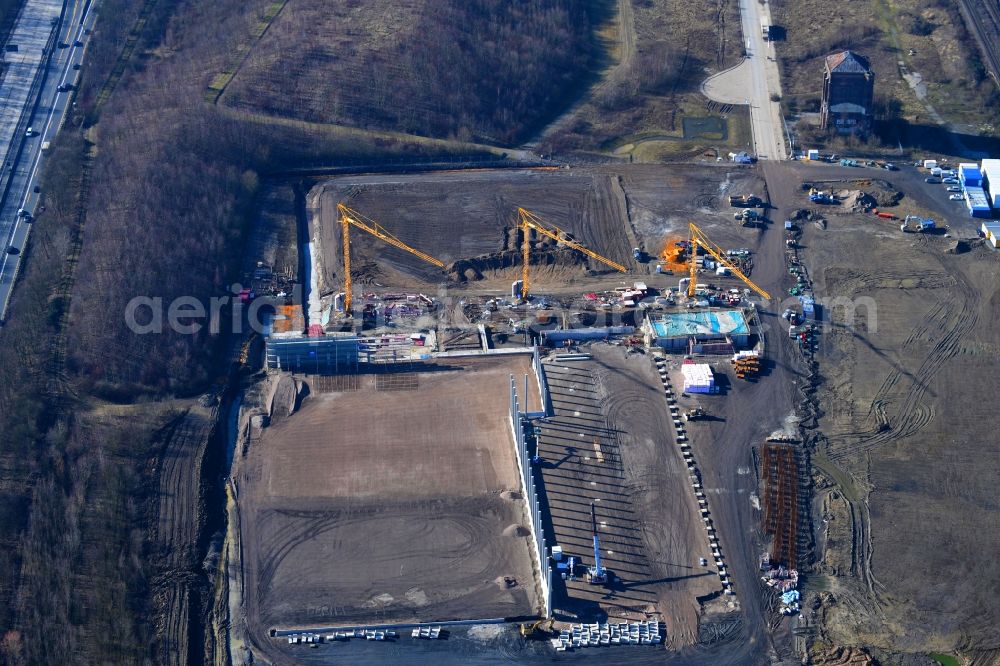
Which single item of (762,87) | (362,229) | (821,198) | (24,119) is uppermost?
(762,87)

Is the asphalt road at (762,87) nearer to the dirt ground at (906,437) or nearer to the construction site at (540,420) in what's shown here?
the construction site at (540,420)

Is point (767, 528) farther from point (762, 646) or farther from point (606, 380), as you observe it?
point (606, 380)

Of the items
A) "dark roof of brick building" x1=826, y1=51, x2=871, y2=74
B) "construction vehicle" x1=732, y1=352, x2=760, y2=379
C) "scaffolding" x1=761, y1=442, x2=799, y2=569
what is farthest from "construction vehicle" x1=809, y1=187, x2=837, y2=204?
"scaffolding" x1=761, y1=442, x2=799, y2=569

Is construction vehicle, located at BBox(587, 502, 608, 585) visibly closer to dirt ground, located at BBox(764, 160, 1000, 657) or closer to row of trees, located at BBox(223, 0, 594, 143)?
dirt ground, located at BBox(764, 160, 1000, 657)

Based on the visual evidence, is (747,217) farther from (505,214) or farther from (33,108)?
(33,108)

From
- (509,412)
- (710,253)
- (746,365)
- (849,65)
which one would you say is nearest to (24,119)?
(509,412)

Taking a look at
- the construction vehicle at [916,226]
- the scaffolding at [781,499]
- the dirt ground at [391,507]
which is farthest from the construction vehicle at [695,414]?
the construction vehicle at [916,226]

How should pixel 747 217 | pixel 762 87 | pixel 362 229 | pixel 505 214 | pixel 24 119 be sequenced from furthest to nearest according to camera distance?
pixel 762 87 < pixel 24 119 < pixel 505 214 < pixel 362 229 < pixel 747 217
